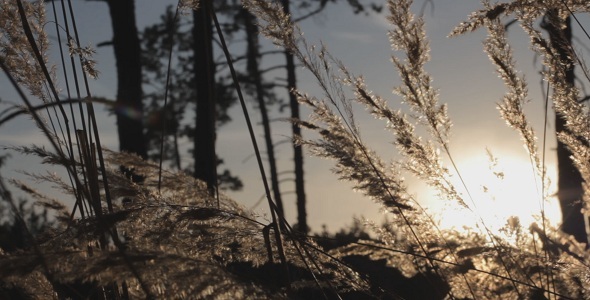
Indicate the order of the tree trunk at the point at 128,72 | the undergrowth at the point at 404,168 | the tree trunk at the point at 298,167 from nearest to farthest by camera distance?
the undergrowth at the point at 404,168 < the tree trunk at the point at 128,72 < the tree trunk at the point at 298,167

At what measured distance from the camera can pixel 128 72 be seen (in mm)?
8242

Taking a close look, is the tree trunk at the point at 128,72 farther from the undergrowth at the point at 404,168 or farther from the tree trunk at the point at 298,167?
the tree trunk at the point at 298,167

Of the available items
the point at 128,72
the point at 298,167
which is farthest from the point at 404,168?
the point at 298,167

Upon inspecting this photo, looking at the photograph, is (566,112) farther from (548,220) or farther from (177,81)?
(177,81)

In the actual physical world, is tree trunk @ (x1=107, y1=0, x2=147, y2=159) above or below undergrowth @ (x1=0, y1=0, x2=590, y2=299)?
above

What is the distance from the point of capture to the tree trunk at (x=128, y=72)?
26.7 ft

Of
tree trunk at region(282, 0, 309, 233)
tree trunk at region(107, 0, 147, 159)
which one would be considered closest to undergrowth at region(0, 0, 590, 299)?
tree trunk at region(107, 0, 147, 159)

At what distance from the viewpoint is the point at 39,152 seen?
2633 millimetres

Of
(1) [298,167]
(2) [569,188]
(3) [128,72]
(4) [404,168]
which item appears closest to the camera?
(4) [404,168]

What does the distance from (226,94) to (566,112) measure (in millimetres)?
15521

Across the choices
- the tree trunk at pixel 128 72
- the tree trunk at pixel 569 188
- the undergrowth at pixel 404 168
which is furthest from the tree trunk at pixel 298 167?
the undergrowth at pixel 404 168

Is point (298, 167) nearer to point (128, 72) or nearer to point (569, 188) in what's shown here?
point (569, 188)

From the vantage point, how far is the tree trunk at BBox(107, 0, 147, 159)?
8.14 metres

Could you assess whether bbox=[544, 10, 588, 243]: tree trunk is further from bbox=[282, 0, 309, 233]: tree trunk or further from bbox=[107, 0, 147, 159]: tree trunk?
bbox=[282, 0, 309, 233]: tree trunk
